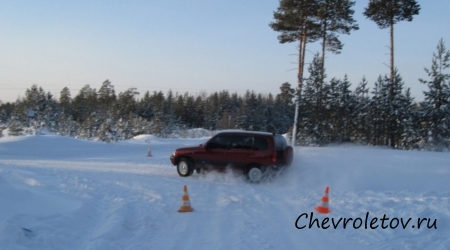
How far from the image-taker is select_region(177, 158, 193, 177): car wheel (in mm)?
15359

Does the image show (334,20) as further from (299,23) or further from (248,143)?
(248,143)

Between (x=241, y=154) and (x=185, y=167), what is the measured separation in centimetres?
228

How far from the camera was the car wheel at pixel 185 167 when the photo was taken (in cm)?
1536

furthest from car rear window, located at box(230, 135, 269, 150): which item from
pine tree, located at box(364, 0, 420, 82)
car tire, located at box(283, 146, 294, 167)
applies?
pine tree, located at box(364, 0, 420, 82)

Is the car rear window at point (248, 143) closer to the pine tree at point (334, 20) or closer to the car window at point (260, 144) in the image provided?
the car window at point (260, 144)

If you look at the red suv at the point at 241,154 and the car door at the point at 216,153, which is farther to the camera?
the car door at the point at 216,153

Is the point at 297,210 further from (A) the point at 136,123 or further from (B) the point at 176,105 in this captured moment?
(B) the point at 176,105

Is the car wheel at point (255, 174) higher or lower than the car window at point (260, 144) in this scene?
lower

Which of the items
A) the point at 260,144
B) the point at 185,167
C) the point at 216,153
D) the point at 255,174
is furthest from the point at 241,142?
the point at 185,167

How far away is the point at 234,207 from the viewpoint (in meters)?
10.1

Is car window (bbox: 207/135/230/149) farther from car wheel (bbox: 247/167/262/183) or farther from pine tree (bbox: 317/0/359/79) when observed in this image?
pine tree (bbox: 317/0/359/79)

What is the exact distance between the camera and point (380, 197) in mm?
11312

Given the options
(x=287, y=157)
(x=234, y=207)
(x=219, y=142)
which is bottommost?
(x=234, y=207)

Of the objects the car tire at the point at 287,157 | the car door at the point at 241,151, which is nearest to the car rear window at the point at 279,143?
the car tire at the point at 287,157
